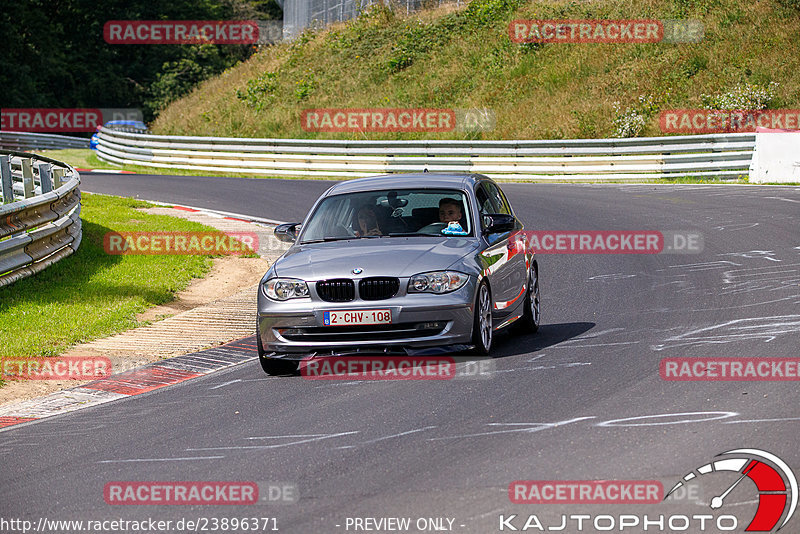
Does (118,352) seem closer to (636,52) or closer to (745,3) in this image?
(636,52)

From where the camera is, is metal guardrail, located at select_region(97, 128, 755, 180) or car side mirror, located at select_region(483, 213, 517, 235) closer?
car side mirror, located at select_region(483, 213, 517, 235)

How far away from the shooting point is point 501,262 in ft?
32.8

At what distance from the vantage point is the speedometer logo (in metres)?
5.08

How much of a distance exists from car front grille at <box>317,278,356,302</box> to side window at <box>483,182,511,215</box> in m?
2.68

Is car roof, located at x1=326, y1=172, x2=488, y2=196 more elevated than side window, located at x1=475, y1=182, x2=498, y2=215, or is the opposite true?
car roof, located at x1=326, y1=172, x2=488, y2=196

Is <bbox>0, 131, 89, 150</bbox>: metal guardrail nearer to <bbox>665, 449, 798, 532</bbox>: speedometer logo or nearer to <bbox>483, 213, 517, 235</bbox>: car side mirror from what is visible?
<bbox>483, 213, 517, 235</bbox>: car side mirror

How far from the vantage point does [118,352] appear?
34.4ft

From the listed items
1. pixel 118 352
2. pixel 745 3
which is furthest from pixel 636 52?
pixel 118 352

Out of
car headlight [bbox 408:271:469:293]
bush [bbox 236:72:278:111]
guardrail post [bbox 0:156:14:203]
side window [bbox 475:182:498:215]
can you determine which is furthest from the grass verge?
bush [bbox 236:72:278:111]

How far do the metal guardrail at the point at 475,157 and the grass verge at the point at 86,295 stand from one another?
14.3m

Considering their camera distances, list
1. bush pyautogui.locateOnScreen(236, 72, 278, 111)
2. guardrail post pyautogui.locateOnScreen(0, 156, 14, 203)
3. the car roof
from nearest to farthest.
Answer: the car roof, guardrail post pyautogui.locateOnScreen(0, 156, 14, 203), bush pyautogui.locateOnScreen(236, 72, 278, 111)

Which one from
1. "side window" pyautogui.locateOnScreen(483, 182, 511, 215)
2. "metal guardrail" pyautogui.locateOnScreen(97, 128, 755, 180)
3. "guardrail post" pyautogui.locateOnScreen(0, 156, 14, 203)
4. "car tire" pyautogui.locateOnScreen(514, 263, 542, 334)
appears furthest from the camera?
"metal guardrail" pyautogui.locateOnScreen(97, 128, 755, 180)

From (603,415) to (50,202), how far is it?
944 centimetres

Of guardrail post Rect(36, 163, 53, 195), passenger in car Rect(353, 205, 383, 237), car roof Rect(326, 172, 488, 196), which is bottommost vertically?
guardrail post Rect(36, 163, 53, 195)
